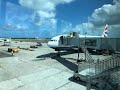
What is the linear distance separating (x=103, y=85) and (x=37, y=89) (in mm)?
8383

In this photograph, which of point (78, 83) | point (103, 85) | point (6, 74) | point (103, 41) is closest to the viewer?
point (103, 85)

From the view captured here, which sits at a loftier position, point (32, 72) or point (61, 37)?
point (61, 37)

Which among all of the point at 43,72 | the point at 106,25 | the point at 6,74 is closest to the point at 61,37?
the point at 43,72

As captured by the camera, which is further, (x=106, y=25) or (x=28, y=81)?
(x=106, y=25)

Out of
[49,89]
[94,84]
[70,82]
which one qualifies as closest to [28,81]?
[49,89]

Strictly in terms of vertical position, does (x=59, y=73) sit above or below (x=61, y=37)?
below

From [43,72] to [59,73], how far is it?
288 cm

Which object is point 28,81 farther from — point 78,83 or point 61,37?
point 61,37

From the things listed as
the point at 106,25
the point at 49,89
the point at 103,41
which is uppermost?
the point at 106,25

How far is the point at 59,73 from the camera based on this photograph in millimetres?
28125

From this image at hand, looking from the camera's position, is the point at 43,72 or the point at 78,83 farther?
the point at 43,72

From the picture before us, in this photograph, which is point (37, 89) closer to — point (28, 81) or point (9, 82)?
point (28, 81)

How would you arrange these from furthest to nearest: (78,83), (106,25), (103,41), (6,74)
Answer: (106,25), (6,74), (103,41), (78,83)

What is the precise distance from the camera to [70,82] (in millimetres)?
23391
